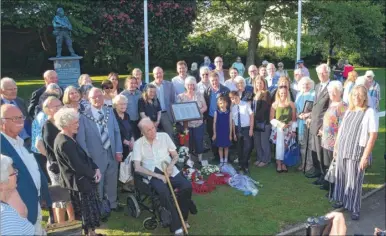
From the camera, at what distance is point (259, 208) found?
6332 mm

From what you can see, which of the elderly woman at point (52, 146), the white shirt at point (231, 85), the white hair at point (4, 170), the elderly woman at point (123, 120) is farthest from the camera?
the white shirt at point (231, 85)

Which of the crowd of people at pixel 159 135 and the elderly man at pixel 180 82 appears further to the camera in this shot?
the elderly man at pixel 180 82

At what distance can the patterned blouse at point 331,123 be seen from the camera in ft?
21.2

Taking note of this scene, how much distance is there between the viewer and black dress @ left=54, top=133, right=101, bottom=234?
4714 mm

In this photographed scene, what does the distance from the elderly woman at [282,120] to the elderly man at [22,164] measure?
467cm

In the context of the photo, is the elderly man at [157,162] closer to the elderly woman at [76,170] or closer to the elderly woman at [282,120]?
the elderly woman at [76,170]

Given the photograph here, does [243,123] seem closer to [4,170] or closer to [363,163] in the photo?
[363,163]

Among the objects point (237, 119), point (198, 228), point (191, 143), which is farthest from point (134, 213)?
point (237, 119)

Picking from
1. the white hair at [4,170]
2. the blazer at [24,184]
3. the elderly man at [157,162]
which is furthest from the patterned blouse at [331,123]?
the white hair at [4,170]

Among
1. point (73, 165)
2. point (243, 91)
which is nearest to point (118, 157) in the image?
point (73, 165)

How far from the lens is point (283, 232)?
18.1 ft

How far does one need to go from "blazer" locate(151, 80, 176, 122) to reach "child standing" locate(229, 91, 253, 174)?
3.74 feet

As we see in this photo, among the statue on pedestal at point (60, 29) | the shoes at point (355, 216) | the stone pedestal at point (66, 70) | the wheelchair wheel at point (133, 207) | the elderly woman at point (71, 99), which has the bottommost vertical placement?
the shoes at point (355, 216)

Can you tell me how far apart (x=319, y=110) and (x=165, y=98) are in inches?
113
